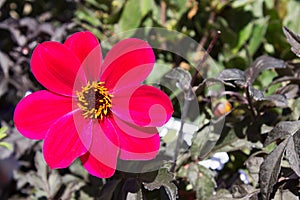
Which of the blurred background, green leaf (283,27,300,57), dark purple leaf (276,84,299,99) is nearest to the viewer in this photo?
green leaf (283,27,300,57)

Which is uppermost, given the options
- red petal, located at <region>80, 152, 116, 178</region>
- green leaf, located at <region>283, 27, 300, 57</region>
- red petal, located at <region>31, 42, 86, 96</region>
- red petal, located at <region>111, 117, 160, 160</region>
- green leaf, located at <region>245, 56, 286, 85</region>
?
green leaf, located at <region>283, 27, 300, 57</region>

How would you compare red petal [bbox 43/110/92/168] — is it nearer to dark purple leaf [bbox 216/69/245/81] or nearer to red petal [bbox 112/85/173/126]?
red petal [bbox 112/85/173/126]

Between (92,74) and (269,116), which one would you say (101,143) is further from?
(269,116)

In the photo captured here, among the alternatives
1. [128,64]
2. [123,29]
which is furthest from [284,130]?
[123,29]

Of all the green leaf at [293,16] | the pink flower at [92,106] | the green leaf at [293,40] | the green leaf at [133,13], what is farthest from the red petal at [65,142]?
the green leaf at [293,16]

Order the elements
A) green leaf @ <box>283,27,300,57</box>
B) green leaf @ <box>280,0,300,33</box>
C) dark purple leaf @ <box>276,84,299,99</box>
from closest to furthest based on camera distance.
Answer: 1. green leaf @ <box>283,27,300,57</box>
2. dark purple leaf @ <box>276,84,299,99</box>
3. green leaf @ <box>280,0,300,33</box>

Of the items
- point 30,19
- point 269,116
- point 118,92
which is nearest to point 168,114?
point 118,92

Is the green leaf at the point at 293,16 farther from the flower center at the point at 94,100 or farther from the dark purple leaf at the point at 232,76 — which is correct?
the flower center at the point at 94,100

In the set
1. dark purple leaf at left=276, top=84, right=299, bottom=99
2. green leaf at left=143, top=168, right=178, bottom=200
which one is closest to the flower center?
green leaf at left=143, top=168, right=178, bottom=200
